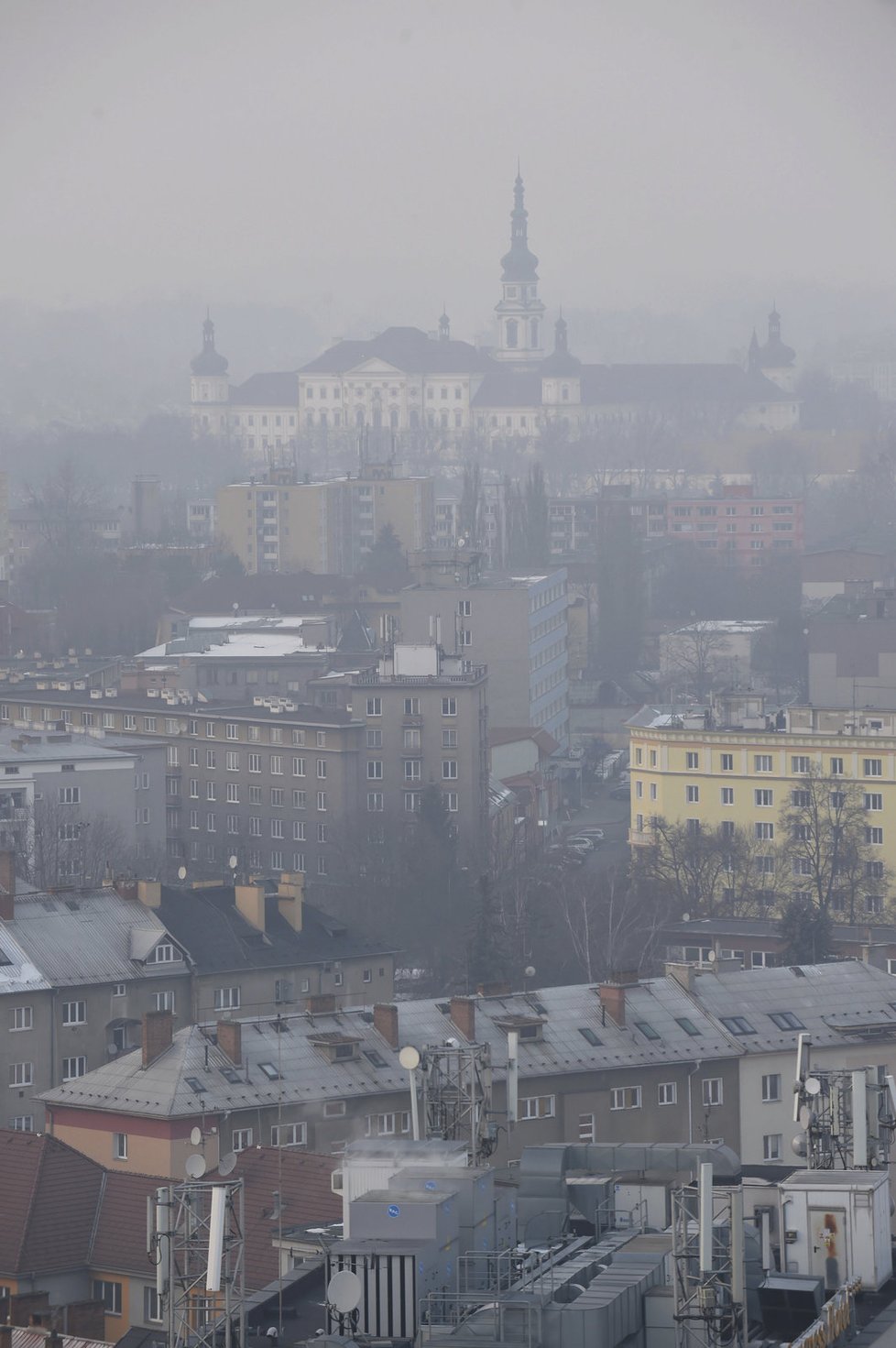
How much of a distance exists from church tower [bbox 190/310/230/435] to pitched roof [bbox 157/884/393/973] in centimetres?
7243

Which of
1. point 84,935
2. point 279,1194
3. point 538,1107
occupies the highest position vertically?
point 279,1194

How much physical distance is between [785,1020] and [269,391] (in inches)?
2965

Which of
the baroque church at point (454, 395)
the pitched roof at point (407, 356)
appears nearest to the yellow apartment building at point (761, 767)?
the baroque church at point (454, 395)

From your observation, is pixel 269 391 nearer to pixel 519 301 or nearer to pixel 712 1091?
pixel 519 301

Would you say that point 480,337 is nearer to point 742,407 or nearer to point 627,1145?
point 742,407

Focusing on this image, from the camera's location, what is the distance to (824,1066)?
14492 millimetres

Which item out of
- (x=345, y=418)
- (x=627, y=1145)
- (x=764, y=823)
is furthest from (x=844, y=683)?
(x=345, y=418)

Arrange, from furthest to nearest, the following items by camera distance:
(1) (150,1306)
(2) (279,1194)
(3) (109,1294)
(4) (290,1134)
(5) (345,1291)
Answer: (4) (290,1134) < (3) (109,1294) < (1) (150,1306) < (2) (279,1194) < (5) (345,1291)

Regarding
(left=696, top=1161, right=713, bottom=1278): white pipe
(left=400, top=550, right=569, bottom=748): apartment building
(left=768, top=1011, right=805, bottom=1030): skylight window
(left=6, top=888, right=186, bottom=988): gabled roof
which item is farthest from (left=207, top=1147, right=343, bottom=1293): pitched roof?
(left=400, top=550, right=569, bottom=748): apartment building

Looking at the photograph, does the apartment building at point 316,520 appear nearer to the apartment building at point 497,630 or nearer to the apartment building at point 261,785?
the apartment building at point 497,630

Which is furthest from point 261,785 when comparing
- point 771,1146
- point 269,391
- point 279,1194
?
point 269,391

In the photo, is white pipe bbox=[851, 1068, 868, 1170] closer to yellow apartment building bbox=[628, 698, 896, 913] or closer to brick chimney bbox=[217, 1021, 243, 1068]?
brick chimney bbox=[217, 1021, 243, 1068]

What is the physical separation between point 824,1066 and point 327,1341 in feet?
23.6

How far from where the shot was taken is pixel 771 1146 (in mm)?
14391
